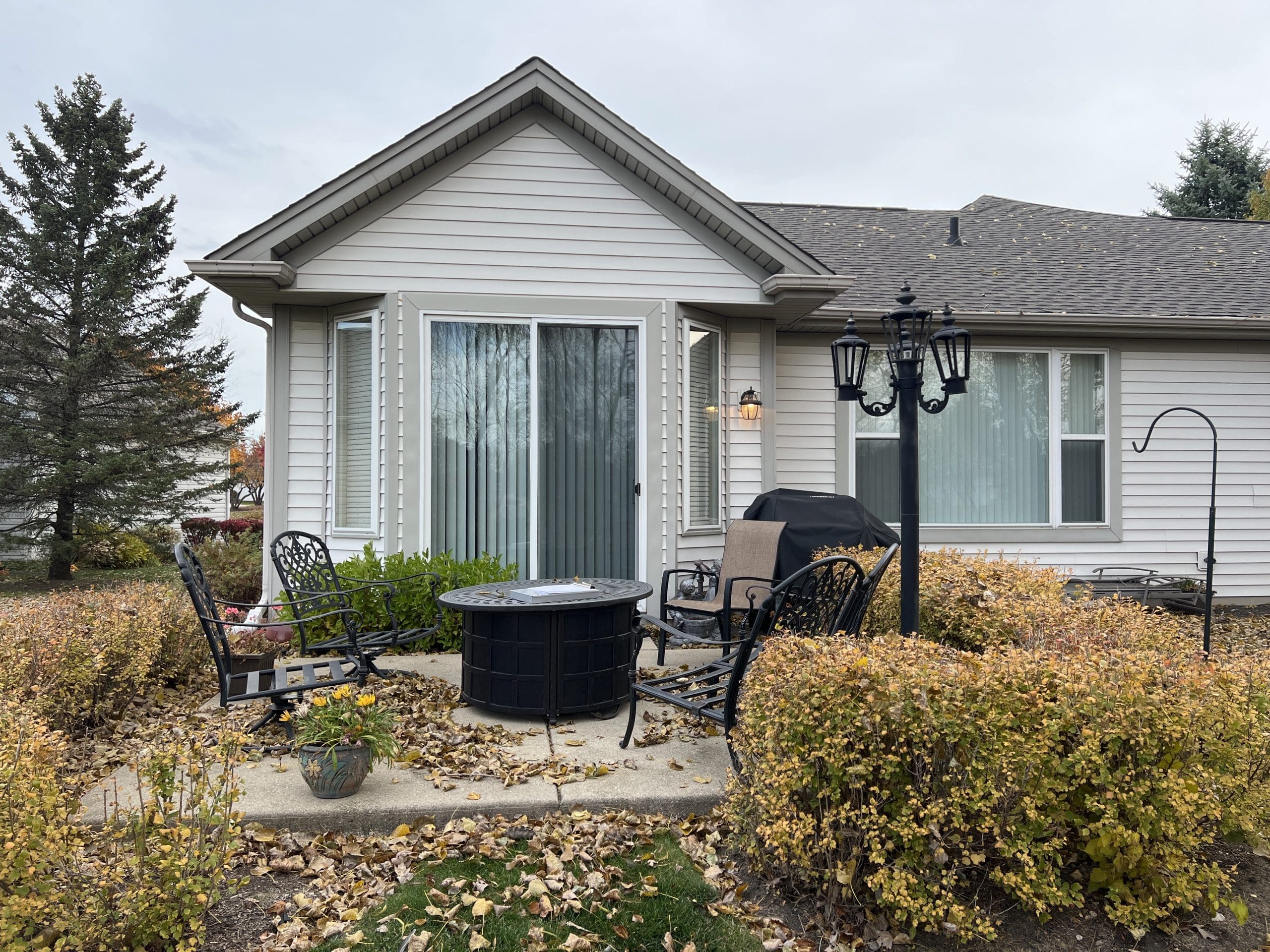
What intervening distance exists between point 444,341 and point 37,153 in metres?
12.6

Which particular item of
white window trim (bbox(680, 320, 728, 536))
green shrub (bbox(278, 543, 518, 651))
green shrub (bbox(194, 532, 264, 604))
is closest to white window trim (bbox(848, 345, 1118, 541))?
white window trim (bbox(680, 320, 728, 536))

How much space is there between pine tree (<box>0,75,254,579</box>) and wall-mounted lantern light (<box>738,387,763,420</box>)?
11.7 m

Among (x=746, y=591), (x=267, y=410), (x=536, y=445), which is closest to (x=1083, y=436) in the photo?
(x=746, y=591)

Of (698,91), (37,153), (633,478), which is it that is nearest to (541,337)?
(633,478)

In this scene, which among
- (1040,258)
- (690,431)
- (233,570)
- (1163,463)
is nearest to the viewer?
(690,431)

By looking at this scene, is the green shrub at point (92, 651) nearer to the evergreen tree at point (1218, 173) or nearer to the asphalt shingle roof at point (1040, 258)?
the asphalt shingle roof at point (1040, 258)

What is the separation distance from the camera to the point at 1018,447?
8.23m

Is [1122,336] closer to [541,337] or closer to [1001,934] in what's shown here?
[541,337]

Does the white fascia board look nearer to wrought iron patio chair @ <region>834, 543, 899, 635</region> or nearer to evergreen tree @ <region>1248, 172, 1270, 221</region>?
wrought iron patio chair @ <region>834, 543, 899, 635</region>

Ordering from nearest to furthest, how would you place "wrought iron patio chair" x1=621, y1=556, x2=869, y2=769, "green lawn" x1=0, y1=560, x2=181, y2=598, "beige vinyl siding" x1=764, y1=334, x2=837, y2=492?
"wrought iron patio chair" x1=621, y1=556, x2=869, y2=769
"beige vinyl siding" x1=764, y1=334, x2=837, y2=492
"green lawn" x1=0, y1=560, x2=181, y2=598

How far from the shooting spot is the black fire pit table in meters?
4.14

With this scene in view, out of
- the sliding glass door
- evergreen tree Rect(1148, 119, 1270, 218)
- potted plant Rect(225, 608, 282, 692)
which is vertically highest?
evergreen tree Rect(1148, 119, 1270, 218)

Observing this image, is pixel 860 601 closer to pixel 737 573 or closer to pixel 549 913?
pixel 549 913

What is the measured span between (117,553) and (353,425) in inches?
443
